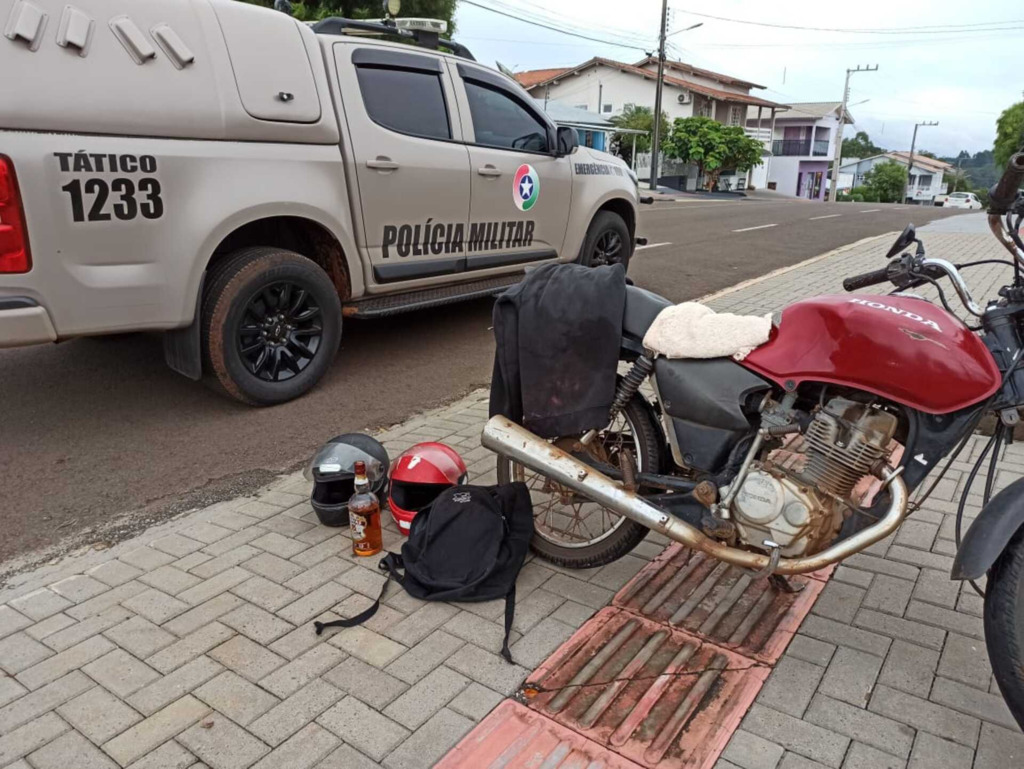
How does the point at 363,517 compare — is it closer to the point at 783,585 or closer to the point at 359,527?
the point at 359,527

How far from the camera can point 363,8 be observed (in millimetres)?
20266

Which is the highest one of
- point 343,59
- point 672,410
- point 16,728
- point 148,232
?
point 343,59

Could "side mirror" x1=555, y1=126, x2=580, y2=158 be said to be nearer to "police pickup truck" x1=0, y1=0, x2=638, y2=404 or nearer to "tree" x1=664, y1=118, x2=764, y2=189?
"police pickup truck" x1=0, y1=0, x2=638, y2=404

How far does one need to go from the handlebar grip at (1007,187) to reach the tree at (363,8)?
17935 millimetres

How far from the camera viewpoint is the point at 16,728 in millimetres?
2363

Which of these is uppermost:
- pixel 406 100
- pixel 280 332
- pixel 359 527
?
pixel 406 100

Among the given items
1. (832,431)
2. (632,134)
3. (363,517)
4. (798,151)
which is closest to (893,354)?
(832,431)

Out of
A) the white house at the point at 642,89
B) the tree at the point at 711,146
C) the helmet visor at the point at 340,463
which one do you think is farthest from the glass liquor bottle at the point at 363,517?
the white house at the point at 642,89

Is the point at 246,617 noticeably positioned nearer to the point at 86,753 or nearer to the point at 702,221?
the point at 86,753

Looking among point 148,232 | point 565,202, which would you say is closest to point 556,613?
point 148,232

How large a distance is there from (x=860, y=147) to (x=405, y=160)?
131293 millimetres

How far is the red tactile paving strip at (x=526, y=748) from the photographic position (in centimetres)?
222

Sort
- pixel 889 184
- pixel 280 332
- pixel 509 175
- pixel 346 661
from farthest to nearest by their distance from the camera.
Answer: pixel 889 184
pixel 509 175
pixel 280 332
pixel 346 661

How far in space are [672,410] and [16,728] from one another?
2.38m
